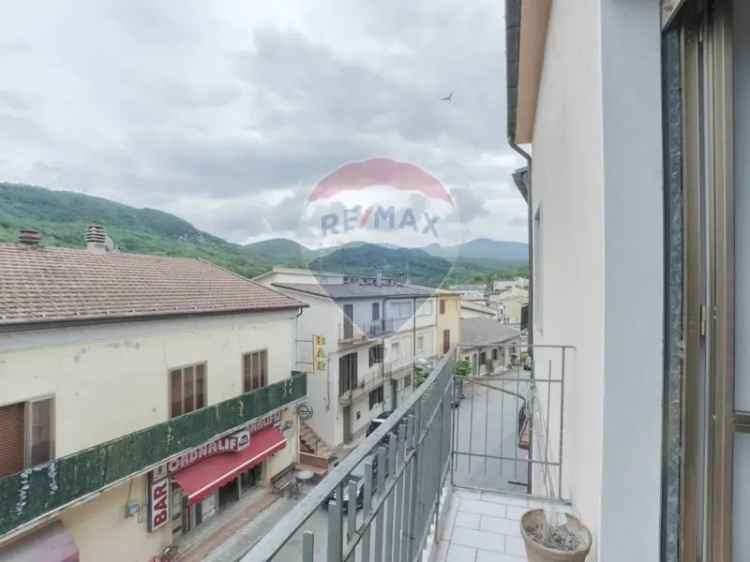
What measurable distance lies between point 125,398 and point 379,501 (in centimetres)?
653

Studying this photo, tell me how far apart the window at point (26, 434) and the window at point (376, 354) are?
28.5ft

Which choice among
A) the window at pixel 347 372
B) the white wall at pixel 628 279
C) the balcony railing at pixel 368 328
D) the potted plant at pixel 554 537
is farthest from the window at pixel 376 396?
the white wall at pixel 628 279

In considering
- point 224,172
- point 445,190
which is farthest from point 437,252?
point 224,172

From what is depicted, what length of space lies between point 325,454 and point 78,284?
7.55 m

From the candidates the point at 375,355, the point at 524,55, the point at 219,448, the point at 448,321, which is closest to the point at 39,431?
the point at 219,448

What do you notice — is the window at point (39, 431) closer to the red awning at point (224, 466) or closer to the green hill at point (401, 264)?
the red awning at point (224, 466)

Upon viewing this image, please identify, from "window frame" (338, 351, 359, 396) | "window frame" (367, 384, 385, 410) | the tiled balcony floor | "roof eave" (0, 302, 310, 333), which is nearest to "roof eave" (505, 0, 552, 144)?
the tiled balcony floor

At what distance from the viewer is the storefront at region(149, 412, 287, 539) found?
6586 millimetres

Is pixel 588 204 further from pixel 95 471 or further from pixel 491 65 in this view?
pixel 95 471

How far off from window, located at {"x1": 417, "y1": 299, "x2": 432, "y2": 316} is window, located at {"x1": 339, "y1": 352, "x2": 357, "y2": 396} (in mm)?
2606

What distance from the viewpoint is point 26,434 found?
15.9 ft

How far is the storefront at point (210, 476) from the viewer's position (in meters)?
6.59

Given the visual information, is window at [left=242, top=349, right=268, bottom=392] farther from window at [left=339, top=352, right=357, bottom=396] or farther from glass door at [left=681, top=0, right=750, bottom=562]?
glass door at [left=681, top=0, right=750, bottom=562]

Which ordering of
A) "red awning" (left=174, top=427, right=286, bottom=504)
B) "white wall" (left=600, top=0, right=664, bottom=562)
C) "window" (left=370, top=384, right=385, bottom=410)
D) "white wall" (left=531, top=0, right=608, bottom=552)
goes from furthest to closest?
1. "window" (left=370, top=384, right=385, bottom=410)
2. "red awning" (left=174, top=427, right=286, bottom=504)
3. "white wall" (left=531, top=0, right=608, bottom=552)
4. "white wall" (left=600, top=0, right=664, bottom=562)
